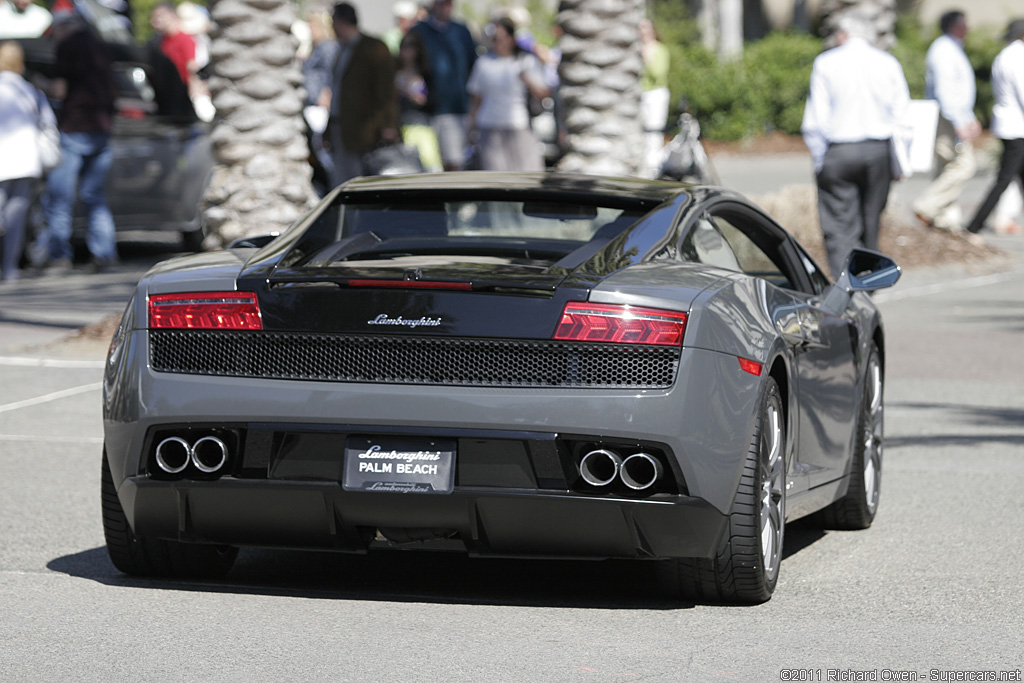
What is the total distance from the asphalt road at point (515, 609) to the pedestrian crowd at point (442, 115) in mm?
4905

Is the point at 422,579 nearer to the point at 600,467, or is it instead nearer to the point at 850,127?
the point at 600,467

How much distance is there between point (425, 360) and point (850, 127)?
815 centimetres

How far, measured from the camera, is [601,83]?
14.5m

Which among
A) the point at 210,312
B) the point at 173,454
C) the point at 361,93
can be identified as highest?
the point at 210,312

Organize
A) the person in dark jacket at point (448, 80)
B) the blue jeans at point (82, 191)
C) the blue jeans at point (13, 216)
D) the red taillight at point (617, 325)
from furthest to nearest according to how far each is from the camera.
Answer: the person in dark jacket at point (448, 80) < the blue jeans at point (82, 191) < the blue jeans at point (13, 216) < the red taillight at point (617, 325)

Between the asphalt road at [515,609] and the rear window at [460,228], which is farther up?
the rear window at [460,228]

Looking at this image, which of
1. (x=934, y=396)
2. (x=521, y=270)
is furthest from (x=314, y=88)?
(x=521, y=270)

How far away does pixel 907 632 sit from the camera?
5.18 m

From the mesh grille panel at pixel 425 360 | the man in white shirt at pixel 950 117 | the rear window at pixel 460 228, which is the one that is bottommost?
the man in white shirt at pixel 950 117

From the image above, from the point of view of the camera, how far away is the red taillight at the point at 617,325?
5039 mm

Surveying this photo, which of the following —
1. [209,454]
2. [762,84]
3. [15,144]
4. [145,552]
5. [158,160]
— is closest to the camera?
[209,454]

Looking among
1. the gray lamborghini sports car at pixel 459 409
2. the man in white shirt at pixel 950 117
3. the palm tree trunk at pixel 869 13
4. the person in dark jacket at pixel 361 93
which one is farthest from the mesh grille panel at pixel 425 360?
the man in white shirt at pixel 950 117

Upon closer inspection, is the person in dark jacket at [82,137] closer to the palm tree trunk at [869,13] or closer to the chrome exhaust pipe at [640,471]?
the palm tree trunk at [869,13]

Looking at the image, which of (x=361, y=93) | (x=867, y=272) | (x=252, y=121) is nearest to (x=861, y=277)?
(x=867, y=272)
